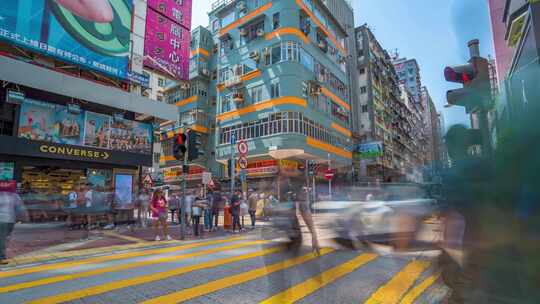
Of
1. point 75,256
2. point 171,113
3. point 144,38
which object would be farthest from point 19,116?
point 75,256

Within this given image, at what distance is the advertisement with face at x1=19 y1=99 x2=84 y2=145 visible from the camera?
547 inches

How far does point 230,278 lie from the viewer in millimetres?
4680

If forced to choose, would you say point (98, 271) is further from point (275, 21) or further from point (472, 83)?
point (275, 21)

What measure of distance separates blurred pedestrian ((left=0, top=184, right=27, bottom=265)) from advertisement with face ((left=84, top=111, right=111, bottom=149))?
9765 millimetres

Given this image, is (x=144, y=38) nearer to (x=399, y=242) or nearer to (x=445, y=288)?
(x=399, y=242)

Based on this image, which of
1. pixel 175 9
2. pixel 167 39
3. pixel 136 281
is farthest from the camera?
pixel 175 9

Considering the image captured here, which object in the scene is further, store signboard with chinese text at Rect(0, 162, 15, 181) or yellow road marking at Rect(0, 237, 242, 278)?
store signboard with chinese text at Rect(0, 162, 15, 181)

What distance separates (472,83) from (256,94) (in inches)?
1068

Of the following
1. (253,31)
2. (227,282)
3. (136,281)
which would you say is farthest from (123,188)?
(253,31)

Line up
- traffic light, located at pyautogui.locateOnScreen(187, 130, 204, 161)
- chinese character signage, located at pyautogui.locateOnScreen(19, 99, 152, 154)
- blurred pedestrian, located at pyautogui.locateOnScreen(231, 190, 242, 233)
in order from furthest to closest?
1. chinese character signage, located at pyautogui.locateOnScreen(19, 99, 152, 154)
2. blurred pedestrian, located at pyautogui.locateOnScreen(231, 190, 242, 233)
3. traffic light, located at pyautogui.locateOnScreen(187, 130, 204, 161)

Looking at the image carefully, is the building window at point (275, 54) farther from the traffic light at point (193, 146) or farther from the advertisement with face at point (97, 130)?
the traffic light at point (193, 146)

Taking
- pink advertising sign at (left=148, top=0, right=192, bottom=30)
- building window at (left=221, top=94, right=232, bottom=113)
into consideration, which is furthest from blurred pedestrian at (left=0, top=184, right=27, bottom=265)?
building window at (left=221, top=94, right=232, bottom=113)

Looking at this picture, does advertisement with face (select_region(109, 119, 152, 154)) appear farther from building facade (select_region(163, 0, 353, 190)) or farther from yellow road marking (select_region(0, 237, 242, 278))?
yellow road marking (select_region(0, 237, 242, 278))

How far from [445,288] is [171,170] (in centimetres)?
3822
